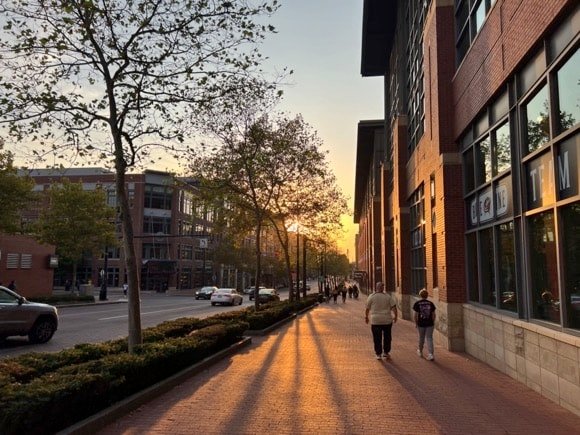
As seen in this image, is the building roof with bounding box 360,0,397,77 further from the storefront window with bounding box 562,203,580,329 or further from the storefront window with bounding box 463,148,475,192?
the storefront window with bounding box 562,203,580,329

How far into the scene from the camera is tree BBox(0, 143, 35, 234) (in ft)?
103

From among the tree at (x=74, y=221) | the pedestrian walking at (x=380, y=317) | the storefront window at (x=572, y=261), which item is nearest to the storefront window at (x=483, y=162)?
the pedestrian walking at (x=380, y=317)

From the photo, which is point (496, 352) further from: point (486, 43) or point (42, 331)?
point (42, 331)

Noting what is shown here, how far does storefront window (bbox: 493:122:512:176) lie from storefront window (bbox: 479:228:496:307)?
59.5 inches

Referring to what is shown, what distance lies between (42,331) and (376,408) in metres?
11.0

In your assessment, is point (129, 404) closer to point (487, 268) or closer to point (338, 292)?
point (487, 268)

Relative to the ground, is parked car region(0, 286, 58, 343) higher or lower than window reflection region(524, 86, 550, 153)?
A: lower

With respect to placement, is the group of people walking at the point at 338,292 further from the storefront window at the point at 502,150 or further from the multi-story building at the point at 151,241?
→ the storefront window at the point at 502,150

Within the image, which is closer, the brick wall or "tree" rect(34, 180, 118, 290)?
the brick wall

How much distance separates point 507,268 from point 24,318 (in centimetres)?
1201

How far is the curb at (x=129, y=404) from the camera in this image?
5508mm

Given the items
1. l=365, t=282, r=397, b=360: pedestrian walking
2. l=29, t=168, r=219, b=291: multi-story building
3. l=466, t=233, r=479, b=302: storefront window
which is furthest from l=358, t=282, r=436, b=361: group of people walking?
l=29, t=168, r=219, b=291: multi-story building

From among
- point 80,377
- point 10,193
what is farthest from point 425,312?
point 10,193

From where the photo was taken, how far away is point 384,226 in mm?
33156
